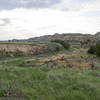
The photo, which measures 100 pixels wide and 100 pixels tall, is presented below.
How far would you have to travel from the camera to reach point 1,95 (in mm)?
3889

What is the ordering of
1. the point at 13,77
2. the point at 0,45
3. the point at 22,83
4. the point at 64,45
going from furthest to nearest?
the point at 64,45
the point at 0,45
the point at 13,77
the point at 22,83

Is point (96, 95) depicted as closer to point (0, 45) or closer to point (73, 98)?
point (73, 98)

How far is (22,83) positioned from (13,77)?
0.96 meters

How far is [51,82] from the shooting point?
5316 millimetres

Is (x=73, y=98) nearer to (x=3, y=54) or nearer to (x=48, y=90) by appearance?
(x=48, y=90)

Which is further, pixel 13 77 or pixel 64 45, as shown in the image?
pixel 64 45

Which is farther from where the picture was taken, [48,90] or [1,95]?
[48,90]

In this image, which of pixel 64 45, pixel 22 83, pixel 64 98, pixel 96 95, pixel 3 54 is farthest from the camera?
pixel 64 45

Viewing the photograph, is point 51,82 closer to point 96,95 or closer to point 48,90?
point 48,90

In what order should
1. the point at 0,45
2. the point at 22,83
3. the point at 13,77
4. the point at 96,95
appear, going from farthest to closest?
A: 1. the point at 0,45
2. the point at 13,77
3. the point at 22,83
4. the point at 96,95

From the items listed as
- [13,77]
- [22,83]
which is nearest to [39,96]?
[22,83]

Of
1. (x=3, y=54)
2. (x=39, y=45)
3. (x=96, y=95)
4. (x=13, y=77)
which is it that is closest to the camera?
(x=96, y=95)

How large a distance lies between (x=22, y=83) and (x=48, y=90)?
112 cm

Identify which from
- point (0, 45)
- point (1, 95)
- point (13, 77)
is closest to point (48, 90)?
point (1, 95)
